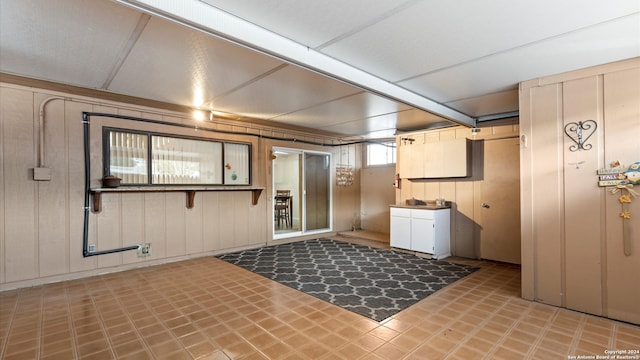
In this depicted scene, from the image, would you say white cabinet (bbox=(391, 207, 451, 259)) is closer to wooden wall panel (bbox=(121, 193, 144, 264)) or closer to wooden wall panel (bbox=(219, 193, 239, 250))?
wooden wall panel (bbox=(219, 193, 239, 250))

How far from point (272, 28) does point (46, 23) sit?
5.41ft

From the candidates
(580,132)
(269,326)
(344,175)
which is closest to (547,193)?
(580,132)

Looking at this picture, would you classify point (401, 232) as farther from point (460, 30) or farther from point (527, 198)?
point (460, 30)

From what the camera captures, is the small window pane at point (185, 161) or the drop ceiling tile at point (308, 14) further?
the small window pane at point (185, 161)

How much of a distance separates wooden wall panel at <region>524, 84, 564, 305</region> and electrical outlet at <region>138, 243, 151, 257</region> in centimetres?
515

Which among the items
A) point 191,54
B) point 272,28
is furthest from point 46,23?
point 272,28

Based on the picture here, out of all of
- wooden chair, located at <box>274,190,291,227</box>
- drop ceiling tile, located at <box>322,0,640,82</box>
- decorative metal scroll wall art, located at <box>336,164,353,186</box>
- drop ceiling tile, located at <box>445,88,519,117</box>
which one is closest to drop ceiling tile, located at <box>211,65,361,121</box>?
drop ceiling tile, located at <box>322,0,640,82</box>

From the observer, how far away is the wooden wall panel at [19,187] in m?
3.53

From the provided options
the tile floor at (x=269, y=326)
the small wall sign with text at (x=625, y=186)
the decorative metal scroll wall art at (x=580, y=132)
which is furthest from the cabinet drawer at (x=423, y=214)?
the small wall sign with text at (x=625, y=186)

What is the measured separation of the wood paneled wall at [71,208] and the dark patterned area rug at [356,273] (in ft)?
3.03

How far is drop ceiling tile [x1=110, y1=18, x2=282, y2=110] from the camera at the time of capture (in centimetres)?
240

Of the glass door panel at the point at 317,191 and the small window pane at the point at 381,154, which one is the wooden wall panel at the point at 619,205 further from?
the glass door panel at the point at 317,191

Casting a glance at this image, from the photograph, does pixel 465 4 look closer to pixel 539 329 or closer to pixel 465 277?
pixel 539 329

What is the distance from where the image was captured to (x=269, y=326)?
8.68 ft
